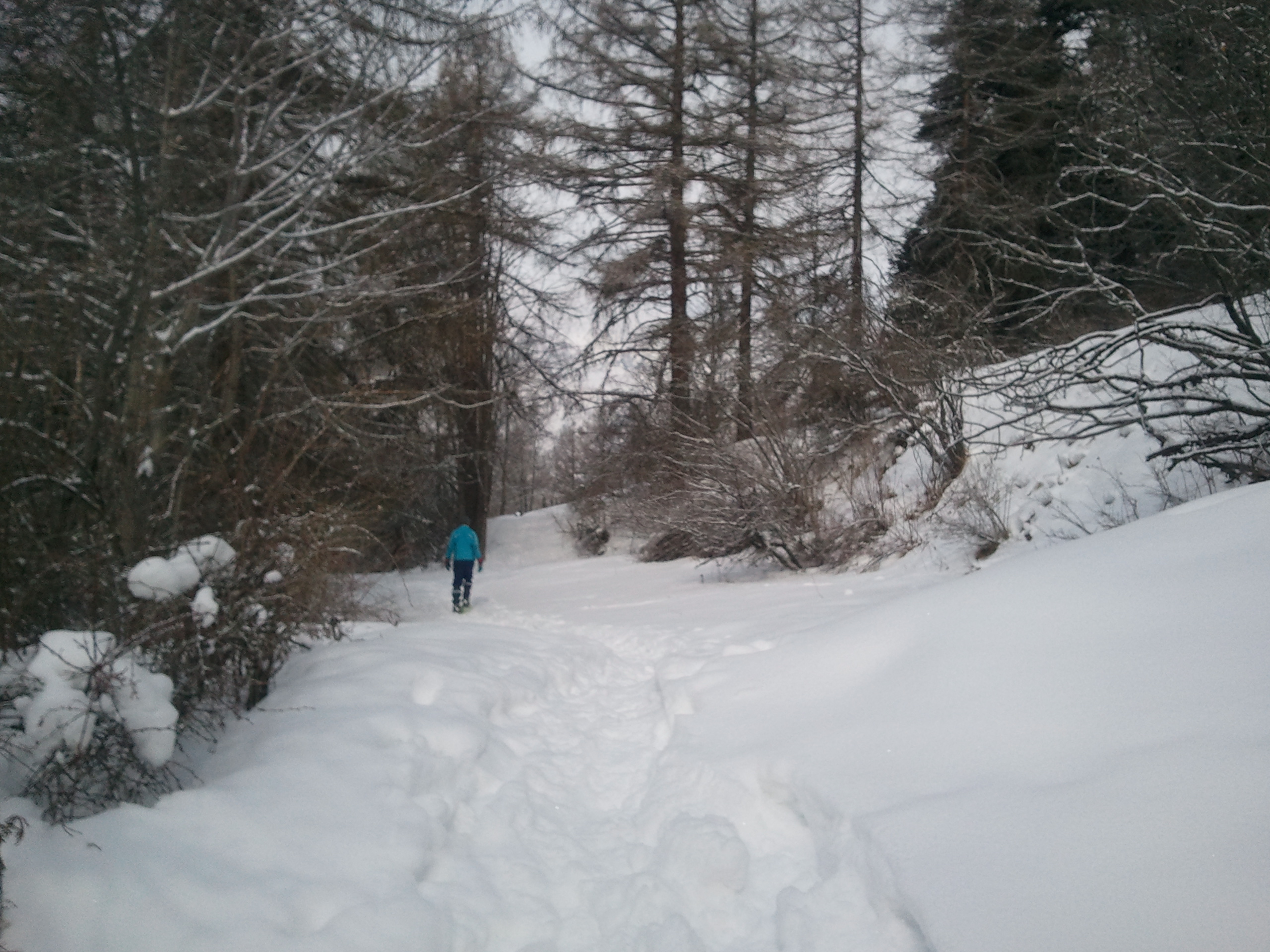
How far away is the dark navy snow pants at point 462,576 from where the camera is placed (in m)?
9.72

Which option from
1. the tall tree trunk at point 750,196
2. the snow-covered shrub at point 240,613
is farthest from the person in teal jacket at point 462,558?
the tall tree trunk at point 750,196

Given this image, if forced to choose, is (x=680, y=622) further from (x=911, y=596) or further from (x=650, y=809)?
Result: (x=650, y=809)

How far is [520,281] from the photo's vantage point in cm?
1483

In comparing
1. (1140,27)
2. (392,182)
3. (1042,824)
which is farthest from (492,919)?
(1140,27)

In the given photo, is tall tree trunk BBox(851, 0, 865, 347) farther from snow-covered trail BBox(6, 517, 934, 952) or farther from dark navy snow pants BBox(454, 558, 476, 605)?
snow-covered trail BBox(6, 517, 934, 952)

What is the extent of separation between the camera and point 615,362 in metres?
15.3

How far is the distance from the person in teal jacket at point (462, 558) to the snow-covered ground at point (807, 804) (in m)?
5.27

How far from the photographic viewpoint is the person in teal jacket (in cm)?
970

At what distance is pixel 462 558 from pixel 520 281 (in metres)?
7.26

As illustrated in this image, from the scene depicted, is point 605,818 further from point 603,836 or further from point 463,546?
point 463,546

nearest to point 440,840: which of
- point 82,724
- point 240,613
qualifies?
point 82,724

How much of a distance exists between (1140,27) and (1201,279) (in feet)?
11.3

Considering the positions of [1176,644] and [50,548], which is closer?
[1176,644]

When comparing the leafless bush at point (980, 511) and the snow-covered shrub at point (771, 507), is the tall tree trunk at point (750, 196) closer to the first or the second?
the snow-covered shrub at point (771, 507)
